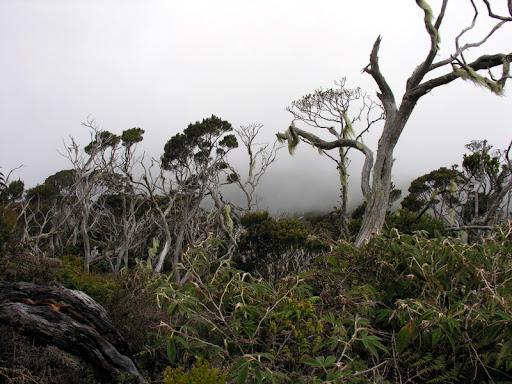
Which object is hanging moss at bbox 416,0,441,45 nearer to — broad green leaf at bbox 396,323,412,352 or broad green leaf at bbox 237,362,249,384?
broad green leaf at bbox 396,323,412,352

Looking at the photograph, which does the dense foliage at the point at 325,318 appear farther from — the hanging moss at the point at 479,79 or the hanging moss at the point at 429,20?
the hanging moss at the point at 429,20

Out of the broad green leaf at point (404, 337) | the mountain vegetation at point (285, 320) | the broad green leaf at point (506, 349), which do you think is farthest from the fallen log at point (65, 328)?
the broad green leaf at point (506, 349)

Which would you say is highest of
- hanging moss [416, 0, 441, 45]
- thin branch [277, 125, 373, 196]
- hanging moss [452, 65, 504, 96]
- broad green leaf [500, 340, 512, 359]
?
hanging moss [416, 0, 441, 45]

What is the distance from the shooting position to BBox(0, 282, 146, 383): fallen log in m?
2.45

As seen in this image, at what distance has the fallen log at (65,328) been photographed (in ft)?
8.04

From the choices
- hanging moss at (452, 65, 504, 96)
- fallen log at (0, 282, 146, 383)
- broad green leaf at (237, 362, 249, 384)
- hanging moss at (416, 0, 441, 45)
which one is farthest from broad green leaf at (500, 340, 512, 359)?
hanging moss at (416, 0, 441, 45)

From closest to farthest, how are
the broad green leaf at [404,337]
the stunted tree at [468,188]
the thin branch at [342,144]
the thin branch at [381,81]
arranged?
the broad green leaf at [404,337]
the thin branch at [381,81]
the thin branch at [342,144]
the stunted tree at [468,188]

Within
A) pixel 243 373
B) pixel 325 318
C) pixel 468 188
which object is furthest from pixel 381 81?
pixel 468 188

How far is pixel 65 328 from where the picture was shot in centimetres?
250

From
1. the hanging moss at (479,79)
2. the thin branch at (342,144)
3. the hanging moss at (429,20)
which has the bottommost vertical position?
the thin branch at (342,144)

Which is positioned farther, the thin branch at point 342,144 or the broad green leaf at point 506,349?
the thin branch at point 342,144

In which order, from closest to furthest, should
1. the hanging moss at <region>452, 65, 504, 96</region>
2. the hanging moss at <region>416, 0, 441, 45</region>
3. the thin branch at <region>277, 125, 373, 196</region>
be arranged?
the hanging moss at <region>452, 65, 504, 96</region> → the hanging moss at <region>416, 0, 441, 45</region> → the thin branch at <region>277, 125, 373, 196</region>

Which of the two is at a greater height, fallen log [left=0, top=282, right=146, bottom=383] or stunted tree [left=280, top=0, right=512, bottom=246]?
stunted tree [left=280, top=0, right=512, bottom=246]

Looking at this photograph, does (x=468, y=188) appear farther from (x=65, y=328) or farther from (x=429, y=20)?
(x=65, y=328)
